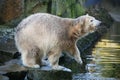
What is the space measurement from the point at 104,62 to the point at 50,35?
4.09 m

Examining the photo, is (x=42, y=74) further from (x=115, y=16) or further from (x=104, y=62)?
(x=115, y=16)

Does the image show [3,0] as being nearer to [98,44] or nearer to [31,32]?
[98,44]

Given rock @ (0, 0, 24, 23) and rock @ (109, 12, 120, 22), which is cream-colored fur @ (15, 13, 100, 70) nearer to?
rock @ (0, 0, 24, 23)

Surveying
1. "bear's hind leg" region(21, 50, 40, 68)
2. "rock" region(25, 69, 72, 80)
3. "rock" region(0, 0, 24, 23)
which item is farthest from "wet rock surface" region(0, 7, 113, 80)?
"rock" region(0, 0, 24, 23)

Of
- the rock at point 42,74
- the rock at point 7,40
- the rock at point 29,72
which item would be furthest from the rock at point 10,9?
the rock at point 42,74

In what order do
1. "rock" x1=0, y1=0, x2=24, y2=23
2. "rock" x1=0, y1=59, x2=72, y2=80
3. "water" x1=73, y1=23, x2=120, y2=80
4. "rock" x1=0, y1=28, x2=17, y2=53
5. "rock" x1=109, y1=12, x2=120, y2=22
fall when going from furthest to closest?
"rock" x1=109, y1=12, x2=120, y2=22, "rock" x1=0, y1=0, x2=24, y2=23, "rock" x1=0, y1=28, x2=17, y2=53, "water" x1=73, y1=23, x2=120, y2=80, "rock" x1=0, y1=59, x2=72, y2=80

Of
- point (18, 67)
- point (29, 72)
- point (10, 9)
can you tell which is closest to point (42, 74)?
point (29, 72)

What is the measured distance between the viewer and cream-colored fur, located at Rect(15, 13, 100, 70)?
35.7 feet

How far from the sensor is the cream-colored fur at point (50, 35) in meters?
10.9

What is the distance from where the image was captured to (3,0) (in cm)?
1873

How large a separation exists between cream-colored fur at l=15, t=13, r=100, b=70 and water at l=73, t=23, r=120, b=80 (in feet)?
4.81

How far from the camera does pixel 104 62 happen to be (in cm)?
1459

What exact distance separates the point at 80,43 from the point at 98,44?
1878 millimetres

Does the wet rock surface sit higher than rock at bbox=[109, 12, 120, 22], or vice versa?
rock at bbox=[109, 12, 120, 22]
